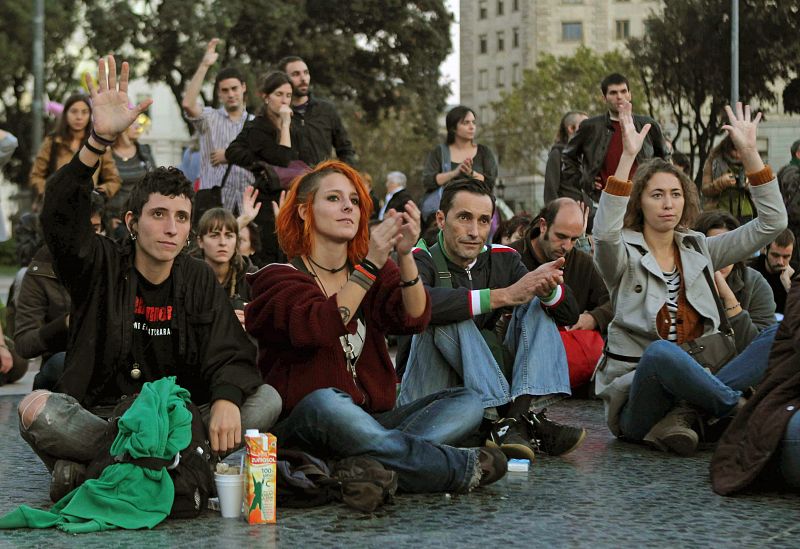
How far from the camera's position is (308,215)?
5.60m

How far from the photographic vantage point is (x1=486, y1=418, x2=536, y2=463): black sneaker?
5.93 m

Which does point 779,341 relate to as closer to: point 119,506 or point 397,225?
point 397,225

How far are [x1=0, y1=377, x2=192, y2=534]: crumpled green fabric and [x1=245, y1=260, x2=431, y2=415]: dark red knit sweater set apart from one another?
618 mm

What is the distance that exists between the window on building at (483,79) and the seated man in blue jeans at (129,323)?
309ft

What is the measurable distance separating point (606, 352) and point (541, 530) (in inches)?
87.3

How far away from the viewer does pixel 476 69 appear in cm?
9962

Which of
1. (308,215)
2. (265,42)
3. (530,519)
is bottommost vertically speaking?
(530,519)

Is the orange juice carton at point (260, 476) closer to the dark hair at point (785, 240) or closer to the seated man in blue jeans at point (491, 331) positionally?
the seated man in blue jeans at point (491, 331)

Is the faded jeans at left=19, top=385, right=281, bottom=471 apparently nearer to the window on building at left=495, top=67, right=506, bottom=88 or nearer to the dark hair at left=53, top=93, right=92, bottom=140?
the dark hair at left=53, top=93, right=92, bottom=140

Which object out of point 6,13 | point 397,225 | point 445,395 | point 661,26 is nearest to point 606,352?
point 445,395

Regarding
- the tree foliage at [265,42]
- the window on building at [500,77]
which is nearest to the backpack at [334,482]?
the tree foliage at [265,42]

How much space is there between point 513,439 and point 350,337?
1.02 metres

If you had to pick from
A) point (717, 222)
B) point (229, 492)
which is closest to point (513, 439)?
point (229, 492)

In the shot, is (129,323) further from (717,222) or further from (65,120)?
(65,120)
